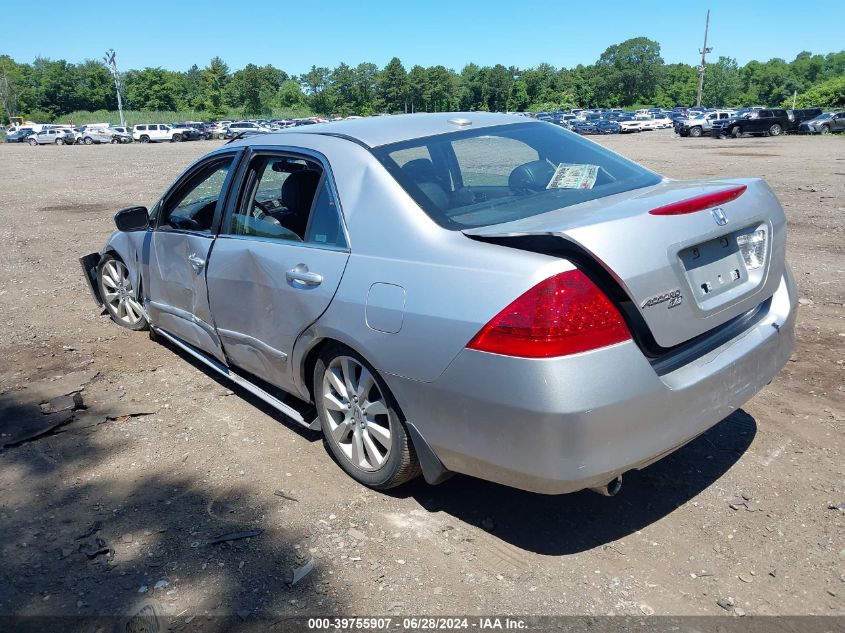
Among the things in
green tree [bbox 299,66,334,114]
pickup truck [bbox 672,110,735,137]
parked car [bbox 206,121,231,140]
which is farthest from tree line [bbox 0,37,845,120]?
pickup truck [bbox 672,110,735,137]

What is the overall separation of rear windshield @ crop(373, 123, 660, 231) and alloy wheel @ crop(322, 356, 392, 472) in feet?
2.72

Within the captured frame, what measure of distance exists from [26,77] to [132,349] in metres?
146

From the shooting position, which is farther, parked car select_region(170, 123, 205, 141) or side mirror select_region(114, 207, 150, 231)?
parked car select_region(170, 123, 205, 141)

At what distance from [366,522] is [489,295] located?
4.19 ft

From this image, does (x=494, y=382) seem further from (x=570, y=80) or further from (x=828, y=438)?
(x=570, y=80)

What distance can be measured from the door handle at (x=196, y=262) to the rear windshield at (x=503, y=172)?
4.94 ft

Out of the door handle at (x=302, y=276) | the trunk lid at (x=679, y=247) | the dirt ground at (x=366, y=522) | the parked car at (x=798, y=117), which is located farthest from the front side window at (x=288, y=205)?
the parked car at (x=798, y=117)

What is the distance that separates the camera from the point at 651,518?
10.2ft

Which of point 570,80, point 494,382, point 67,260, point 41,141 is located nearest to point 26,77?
point 41,141

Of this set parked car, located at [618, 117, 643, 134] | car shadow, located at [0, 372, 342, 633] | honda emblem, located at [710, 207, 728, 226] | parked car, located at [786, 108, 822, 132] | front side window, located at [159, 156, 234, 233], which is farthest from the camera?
parked car, located at [618, 117, 643, 134]

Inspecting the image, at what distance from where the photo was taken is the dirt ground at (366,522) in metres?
2.66

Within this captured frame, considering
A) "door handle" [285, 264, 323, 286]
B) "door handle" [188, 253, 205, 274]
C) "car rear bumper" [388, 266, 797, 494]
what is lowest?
"car rear bumper" [388, 266, 797, 494]

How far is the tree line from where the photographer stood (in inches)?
4739

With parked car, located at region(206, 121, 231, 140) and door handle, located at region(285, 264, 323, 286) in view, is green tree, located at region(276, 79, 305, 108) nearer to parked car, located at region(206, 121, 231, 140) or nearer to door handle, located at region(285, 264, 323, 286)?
parked car, located at region(206, 121, 231, 140)
